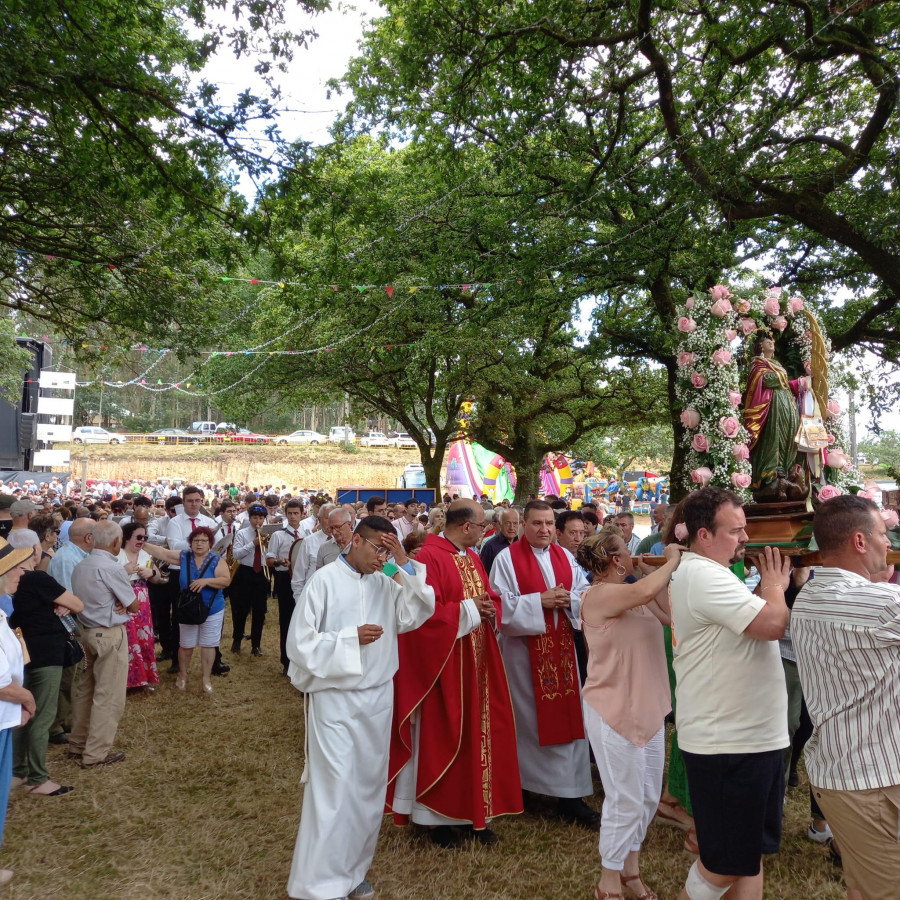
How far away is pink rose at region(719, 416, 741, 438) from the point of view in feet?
15.5

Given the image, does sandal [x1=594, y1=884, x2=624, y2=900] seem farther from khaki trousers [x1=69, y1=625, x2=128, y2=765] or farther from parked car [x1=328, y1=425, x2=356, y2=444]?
parked car [x1=328, y1=425, x2=356, y2=444]

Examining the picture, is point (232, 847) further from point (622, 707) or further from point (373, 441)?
point (373, 441)

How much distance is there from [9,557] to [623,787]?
3.39 m

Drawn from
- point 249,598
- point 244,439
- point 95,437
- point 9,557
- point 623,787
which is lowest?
point 249,598

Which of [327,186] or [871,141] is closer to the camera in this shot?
[327,186]

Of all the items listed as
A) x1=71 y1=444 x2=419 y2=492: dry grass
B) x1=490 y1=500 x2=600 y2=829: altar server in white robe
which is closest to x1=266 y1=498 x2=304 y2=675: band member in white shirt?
x1=490 y1=500 x2=600 y2=829: altar server in white robe

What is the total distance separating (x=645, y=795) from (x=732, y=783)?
1142mm

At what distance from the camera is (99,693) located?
6.31 m

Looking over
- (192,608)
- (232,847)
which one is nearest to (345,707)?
(232,847)

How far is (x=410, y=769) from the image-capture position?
15.5 ft

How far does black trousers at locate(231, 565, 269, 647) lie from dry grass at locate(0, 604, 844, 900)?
368cm

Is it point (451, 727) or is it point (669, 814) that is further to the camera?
point (669, 814)

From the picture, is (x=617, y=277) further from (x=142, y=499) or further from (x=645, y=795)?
(x=645, y=795)

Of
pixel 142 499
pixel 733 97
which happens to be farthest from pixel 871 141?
pixel 142 499
